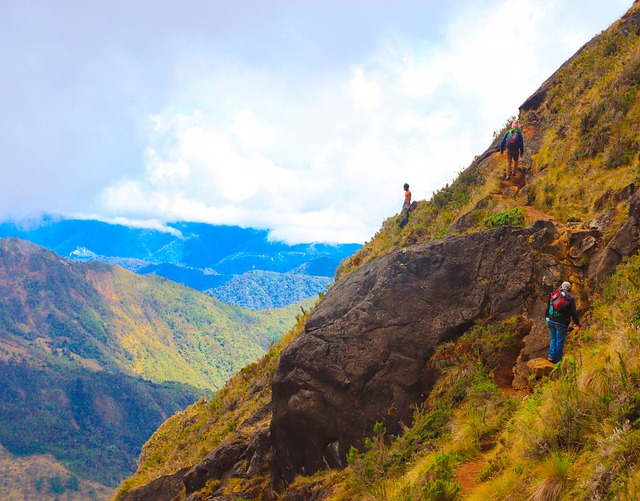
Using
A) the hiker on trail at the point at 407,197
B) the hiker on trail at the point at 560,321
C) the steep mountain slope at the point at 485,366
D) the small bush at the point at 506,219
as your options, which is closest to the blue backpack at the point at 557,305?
the hiker on trail at the point at 560,321

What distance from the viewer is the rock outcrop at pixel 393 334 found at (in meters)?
12.3

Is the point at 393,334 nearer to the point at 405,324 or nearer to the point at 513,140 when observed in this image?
the point at 405,324

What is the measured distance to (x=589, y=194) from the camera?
15.3 metres

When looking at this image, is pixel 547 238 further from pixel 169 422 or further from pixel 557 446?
pixel 169 422

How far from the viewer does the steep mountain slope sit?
23.5 ft

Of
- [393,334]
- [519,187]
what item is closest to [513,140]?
[519,187]

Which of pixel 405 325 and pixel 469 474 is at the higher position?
pixel 405 325

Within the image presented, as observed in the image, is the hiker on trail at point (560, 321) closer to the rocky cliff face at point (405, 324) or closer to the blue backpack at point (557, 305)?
the blue backpack at point (557, 305)

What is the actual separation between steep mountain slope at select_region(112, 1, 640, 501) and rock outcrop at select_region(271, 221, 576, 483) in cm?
4

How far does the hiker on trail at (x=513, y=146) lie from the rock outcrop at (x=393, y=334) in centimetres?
697

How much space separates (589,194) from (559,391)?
9.44 metres

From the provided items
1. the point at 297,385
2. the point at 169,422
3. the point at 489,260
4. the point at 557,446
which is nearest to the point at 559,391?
the point at 557,446

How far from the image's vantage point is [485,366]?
37.6 ft

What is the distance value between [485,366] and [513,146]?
11.1m
